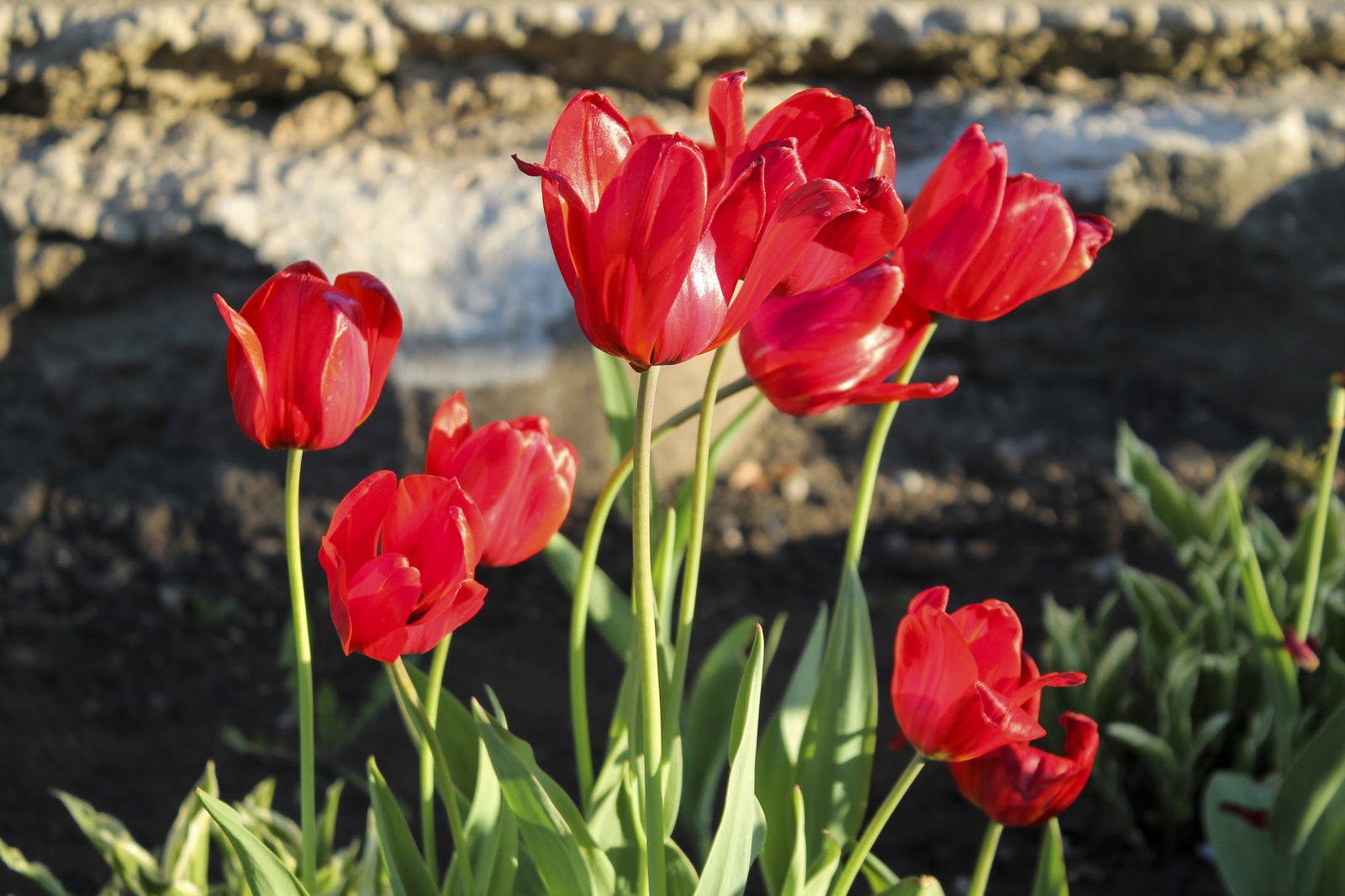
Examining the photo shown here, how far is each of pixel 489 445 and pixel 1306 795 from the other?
36.9 inches

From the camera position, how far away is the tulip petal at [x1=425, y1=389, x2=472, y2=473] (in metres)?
0.70

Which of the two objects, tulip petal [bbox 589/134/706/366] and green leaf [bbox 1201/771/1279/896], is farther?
green leaf [bbox 1201/771/1279/896]

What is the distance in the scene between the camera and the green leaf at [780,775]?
947mm

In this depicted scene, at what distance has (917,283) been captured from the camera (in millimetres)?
684

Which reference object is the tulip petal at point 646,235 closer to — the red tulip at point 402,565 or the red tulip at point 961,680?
the red tulip at point 402,565

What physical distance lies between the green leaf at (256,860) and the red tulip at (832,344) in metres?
0.44

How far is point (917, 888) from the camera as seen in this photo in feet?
2.48

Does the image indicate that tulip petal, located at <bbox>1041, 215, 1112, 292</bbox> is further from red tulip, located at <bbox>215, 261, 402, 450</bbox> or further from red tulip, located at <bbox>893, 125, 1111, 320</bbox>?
red tulip, located at <bbox>215, 261, 402, 450</bbox>

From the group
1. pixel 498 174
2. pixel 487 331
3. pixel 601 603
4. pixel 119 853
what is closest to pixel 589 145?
pixel 601 603

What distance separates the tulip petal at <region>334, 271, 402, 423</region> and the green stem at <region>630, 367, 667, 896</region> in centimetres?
19

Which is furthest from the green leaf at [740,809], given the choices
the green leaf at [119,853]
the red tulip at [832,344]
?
the green leaf at [119,853]

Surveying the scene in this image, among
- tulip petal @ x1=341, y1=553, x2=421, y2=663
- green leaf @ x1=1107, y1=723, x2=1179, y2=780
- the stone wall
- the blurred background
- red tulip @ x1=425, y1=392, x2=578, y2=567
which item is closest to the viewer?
tulip petal @ x1=341, y1=553, x2=421, y2=663

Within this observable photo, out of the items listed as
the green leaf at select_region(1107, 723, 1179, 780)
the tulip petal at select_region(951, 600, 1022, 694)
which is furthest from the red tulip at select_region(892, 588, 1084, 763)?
the green leaf at select_region(1107, 723, 1179, 780)

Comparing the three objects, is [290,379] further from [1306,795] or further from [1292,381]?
[1292,381]
